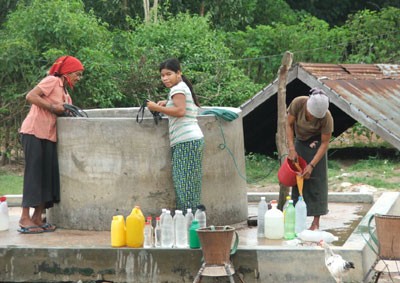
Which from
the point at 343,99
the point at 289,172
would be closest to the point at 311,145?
the point at 289,172

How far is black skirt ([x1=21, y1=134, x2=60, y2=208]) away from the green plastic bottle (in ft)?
5.96

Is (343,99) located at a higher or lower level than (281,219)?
higher

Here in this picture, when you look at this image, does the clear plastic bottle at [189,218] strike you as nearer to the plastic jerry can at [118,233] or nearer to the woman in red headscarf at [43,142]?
the plastic jerry can at [118,233]

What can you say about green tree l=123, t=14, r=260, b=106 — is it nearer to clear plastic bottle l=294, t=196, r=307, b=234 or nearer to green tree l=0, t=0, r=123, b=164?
green tree l=0, t=0, r=123, b=164

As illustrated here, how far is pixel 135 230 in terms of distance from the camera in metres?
7.42

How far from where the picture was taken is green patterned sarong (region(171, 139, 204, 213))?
26.0 ft

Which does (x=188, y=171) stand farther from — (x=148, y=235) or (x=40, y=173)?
(x=40, y=173)

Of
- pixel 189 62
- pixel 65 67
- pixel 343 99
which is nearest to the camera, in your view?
pixel 65 67

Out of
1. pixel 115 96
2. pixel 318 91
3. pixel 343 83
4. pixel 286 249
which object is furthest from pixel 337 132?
pixel 286 249

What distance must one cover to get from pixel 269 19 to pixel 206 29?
8.97m

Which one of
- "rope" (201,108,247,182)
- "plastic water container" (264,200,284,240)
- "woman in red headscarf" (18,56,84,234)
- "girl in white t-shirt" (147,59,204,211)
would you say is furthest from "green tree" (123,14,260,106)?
"plastic water container" (264,200,284,240)

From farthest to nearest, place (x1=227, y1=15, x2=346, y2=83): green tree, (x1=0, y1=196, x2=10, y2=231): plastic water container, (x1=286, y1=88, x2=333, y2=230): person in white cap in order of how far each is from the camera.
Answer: (x1=227, y1=15, x2=346, y2=83): green tree → (x1=0, y1=196, x2=10, y2=231): plastic water container → (x1=286, y1=88, x2=333, y2=230): person in white cap

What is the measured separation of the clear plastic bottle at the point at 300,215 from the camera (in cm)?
799

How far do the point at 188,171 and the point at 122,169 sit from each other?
2.33 feet
